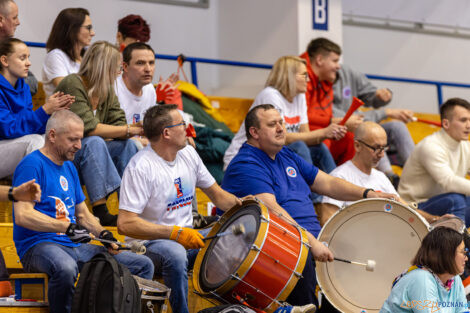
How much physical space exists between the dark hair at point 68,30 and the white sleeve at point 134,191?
5.03ft

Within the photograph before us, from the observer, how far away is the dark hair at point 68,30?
5461 mm

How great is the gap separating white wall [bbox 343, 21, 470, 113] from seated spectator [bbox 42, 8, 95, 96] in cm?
438

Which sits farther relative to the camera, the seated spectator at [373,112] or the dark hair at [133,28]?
the seated spectator at [373,112]

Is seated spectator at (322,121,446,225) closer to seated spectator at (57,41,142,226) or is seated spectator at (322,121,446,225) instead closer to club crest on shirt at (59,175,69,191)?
seated spectator at (57,41,142,226)

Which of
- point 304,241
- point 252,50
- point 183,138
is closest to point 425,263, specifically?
point 304,241

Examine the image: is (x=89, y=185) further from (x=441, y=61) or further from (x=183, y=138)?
(x=441, y=61)

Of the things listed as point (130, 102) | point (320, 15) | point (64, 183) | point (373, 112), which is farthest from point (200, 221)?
point (320, 15)

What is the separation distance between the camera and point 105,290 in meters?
3.61

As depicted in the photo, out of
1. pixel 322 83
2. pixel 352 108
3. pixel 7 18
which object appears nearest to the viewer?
pixel 7 18

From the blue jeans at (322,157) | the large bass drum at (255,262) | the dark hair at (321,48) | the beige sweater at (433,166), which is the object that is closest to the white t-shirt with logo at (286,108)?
the blue jeans at (322,157)

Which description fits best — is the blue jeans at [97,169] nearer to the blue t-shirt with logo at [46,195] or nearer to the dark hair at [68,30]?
the blue t-shirt with logo at [46,195]

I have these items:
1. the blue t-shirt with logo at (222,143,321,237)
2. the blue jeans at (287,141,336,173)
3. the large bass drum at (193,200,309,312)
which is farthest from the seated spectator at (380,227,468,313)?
the blue jeans at (287,141,336,173)

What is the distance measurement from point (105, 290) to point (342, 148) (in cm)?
323

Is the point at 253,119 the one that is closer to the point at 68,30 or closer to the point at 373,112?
the point at 68,30
